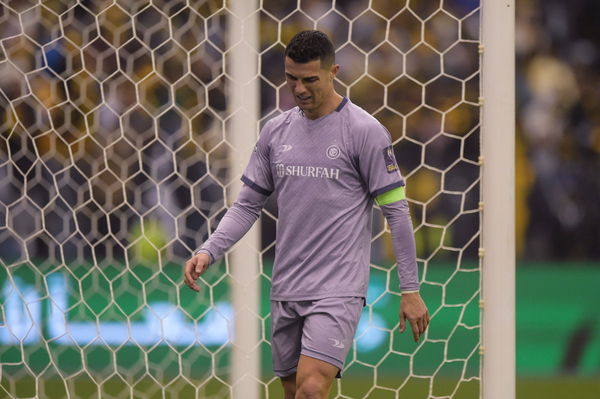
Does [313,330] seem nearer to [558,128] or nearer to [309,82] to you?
[309,82]

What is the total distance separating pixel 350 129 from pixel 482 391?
4.51 ft

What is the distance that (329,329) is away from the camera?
2.96 meters

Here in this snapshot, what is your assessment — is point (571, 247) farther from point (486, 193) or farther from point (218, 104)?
point (486, 193)

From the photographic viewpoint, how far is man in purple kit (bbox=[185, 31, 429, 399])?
9.64 ft

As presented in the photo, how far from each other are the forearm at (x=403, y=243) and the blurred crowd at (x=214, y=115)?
1.79 m

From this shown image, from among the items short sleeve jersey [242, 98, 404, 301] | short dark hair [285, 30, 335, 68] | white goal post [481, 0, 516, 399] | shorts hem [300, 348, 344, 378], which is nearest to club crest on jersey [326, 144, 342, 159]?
short sleeve jersey [242, 98, 404, 301]

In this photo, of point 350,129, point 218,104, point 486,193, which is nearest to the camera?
point 350,129

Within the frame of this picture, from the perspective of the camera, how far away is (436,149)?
7363 mm

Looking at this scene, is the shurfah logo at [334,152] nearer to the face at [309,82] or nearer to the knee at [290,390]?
the face at [309,82]

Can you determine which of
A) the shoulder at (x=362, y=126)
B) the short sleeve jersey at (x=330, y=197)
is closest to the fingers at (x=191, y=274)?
the short sleeve jersey at (x=330, y=197)

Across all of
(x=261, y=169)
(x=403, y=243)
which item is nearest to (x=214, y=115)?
(x=261, y=169)

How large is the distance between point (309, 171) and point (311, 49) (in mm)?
373

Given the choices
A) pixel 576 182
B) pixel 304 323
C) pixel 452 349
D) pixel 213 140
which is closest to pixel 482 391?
pixel 304 323

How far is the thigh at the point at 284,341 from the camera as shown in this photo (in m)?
3.10
